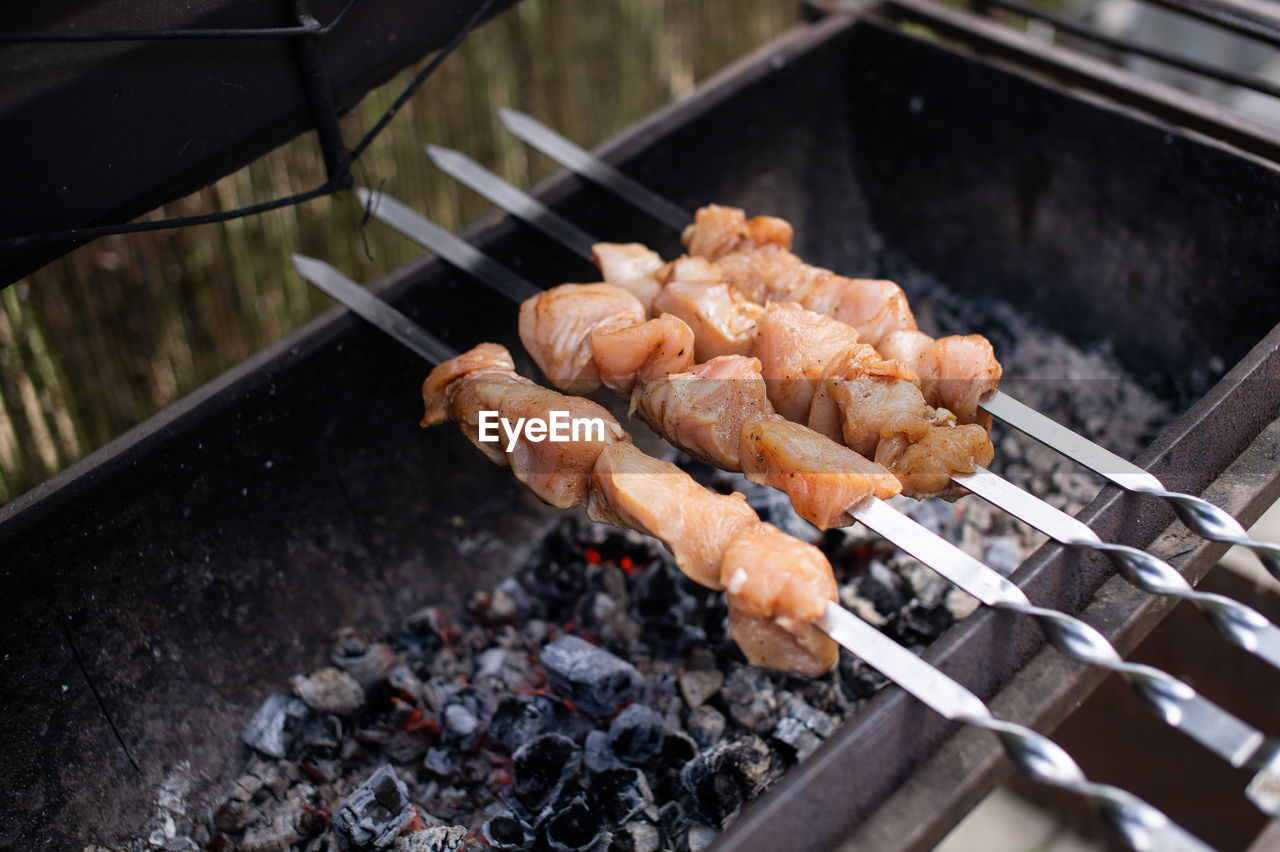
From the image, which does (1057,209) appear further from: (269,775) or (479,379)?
(269,775)

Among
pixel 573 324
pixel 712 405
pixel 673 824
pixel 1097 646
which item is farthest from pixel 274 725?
pixel 1097 646

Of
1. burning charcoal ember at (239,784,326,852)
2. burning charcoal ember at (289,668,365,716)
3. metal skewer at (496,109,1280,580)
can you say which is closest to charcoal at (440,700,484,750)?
burning charcoal ember at (289,668,365,716)

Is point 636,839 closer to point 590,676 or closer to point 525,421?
point 590,676

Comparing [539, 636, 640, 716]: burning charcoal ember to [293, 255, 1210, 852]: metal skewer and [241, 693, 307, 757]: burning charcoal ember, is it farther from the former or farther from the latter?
[293, 255, 1210, 852]: metal skewer

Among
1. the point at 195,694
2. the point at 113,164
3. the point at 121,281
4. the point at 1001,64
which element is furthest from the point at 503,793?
the point at 1001,64

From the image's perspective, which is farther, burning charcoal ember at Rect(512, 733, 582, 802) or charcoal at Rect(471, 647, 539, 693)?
charcoal at Rect(471, 647, 539, 693)

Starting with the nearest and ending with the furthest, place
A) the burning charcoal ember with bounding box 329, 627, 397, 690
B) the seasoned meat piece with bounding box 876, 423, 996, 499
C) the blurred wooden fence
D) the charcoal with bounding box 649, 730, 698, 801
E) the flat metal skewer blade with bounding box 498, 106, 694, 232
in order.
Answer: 1. the seasoned meat piece with bounding box 876, 423, 996, 499
2. the charcoal with bounding box 649, 730, 698, 801
3. the burning charcoal ember with bounding box 329, 627, 397, 690
4. the flat metal skewer blade with bounding box 498, 106, 694, 232
5. the blurred wooden fence
